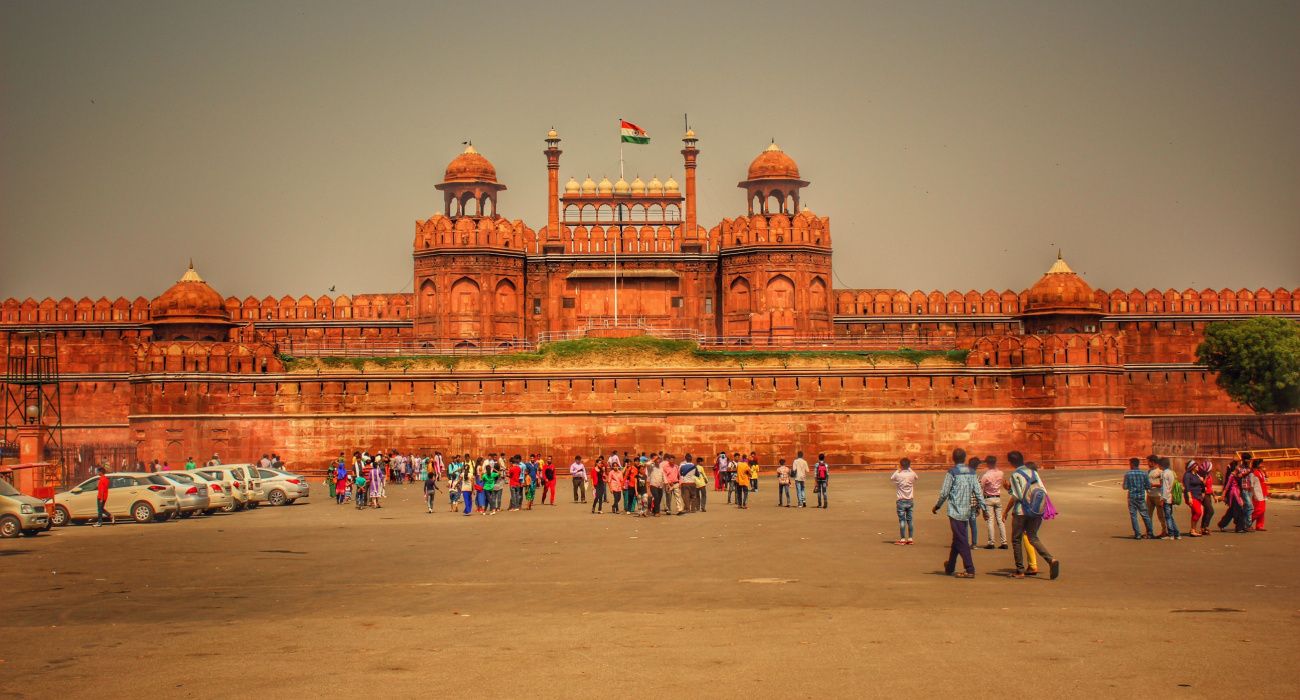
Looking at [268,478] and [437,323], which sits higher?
[437,323]

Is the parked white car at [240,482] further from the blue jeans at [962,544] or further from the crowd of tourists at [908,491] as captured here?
the blue jeans at [962,544]

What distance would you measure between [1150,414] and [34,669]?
1959 inches

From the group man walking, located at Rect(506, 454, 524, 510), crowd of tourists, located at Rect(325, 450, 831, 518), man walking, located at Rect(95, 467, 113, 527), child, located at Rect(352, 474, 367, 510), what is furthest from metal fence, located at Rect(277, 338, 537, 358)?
man walking, located at Rect(95, 467, 113, 527)

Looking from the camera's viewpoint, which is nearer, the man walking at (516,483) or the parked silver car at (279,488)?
the man walking at (516,483)

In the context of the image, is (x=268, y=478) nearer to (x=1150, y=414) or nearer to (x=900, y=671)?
(x=900, y=671)

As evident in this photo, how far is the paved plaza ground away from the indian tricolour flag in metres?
33.4

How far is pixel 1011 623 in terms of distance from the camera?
12102mm

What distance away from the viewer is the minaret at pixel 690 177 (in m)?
56.5

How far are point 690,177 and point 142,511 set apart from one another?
3411 centimetres

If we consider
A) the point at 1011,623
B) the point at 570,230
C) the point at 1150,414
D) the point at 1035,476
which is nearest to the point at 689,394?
the point at 570,230

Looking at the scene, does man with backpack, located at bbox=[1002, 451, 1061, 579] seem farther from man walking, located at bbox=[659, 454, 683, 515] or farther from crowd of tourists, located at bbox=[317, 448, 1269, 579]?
man walking, located at bbox=[659, 454, 683, 515]

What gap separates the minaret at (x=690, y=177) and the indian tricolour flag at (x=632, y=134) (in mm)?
3876

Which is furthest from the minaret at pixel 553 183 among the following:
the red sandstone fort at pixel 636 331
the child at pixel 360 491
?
the child at pixel 360 491

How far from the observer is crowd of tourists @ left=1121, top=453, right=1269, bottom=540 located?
Result: 20.0 meters
